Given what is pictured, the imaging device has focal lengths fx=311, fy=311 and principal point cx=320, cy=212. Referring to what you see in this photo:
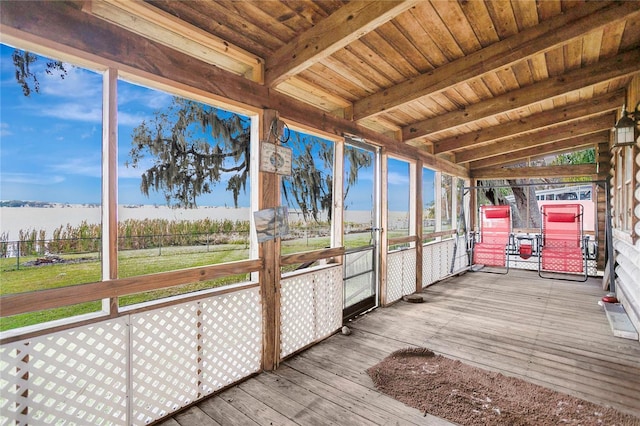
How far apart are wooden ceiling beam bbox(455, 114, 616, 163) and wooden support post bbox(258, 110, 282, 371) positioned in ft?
17.6

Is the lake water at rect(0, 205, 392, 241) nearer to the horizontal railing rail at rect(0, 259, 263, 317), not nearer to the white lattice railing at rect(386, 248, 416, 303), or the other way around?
the horizontal railing rail at rect(0, 259, 263, 317)

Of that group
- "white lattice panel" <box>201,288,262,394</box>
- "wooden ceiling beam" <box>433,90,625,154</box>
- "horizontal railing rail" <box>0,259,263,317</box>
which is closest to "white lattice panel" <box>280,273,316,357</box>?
"white lattice panel" <box>201,288,262,394</box>

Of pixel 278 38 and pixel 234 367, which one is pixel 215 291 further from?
pixel 278 38

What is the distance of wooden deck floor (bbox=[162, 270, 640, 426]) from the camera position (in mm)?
2152

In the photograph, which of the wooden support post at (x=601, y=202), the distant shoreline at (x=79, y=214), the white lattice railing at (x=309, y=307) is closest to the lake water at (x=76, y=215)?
the distant shoreline at (x=79, y=214)

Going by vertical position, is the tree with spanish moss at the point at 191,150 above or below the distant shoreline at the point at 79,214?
above

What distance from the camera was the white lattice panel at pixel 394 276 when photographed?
15.1 feet

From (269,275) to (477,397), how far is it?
72.3 inches

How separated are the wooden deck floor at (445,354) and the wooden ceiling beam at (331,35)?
2526 mm

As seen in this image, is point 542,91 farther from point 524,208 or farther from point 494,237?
point 524,208

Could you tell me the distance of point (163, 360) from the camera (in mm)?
2082

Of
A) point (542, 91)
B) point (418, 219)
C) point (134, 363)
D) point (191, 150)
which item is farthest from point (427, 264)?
point (134, 363)

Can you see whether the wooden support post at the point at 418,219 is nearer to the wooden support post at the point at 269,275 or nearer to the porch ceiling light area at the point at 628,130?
the porch ceiling light area at the point at 628,130

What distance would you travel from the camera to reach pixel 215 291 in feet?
7.84
